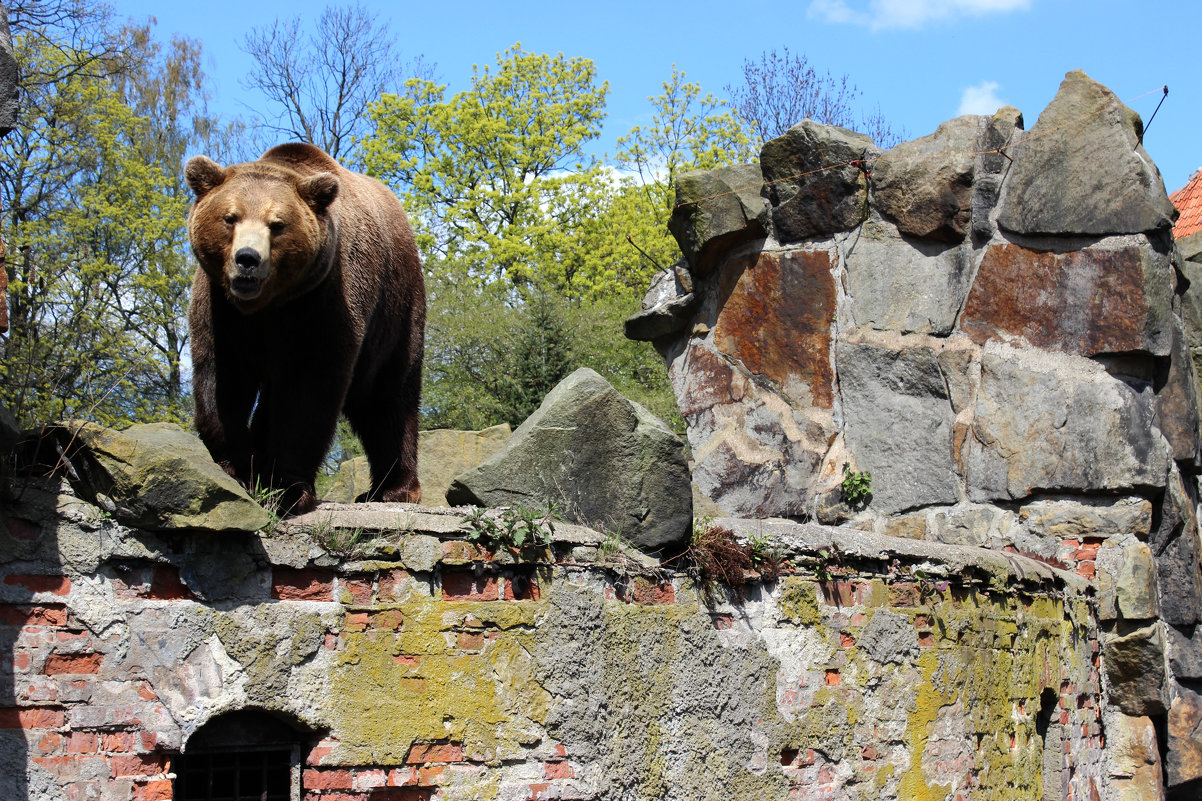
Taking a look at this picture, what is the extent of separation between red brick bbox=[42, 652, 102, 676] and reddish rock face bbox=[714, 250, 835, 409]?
4.92 meters

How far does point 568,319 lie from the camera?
12.2 metres

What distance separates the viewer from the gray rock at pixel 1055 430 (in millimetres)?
6508

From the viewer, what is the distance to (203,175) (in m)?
4.35

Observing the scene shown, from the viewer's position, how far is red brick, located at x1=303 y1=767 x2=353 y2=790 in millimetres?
3693

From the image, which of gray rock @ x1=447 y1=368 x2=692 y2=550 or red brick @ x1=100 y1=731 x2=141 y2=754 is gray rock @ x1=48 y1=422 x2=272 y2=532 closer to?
red brick @ x1=100 y1=731 x2=141 y2=754

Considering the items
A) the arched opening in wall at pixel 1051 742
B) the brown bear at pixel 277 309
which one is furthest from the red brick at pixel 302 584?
the arched opening in wall at pixel 1051 742

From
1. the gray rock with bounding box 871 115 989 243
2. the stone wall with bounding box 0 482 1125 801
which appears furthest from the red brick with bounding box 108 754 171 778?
the gray rock with bounding box 871 115 989 243

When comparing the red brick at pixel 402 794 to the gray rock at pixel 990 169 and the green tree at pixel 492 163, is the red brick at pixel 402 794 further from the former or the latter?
the green tree at pixel 492 163

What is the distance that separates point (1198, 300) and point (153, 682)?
28.1ft

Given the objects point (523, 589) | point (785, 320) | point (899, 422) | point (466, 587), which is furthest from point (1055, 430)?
point (466, 587)

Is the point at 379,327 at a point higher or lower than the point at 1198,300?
lower

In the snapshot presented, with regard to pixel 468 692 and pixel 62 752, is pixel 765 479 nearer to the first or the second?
pixel 468 692

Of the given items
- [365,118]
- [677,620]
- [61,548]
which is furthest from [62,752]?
[365,118]

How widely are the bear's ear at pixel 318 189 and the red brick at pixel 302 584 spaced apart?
1527mm
